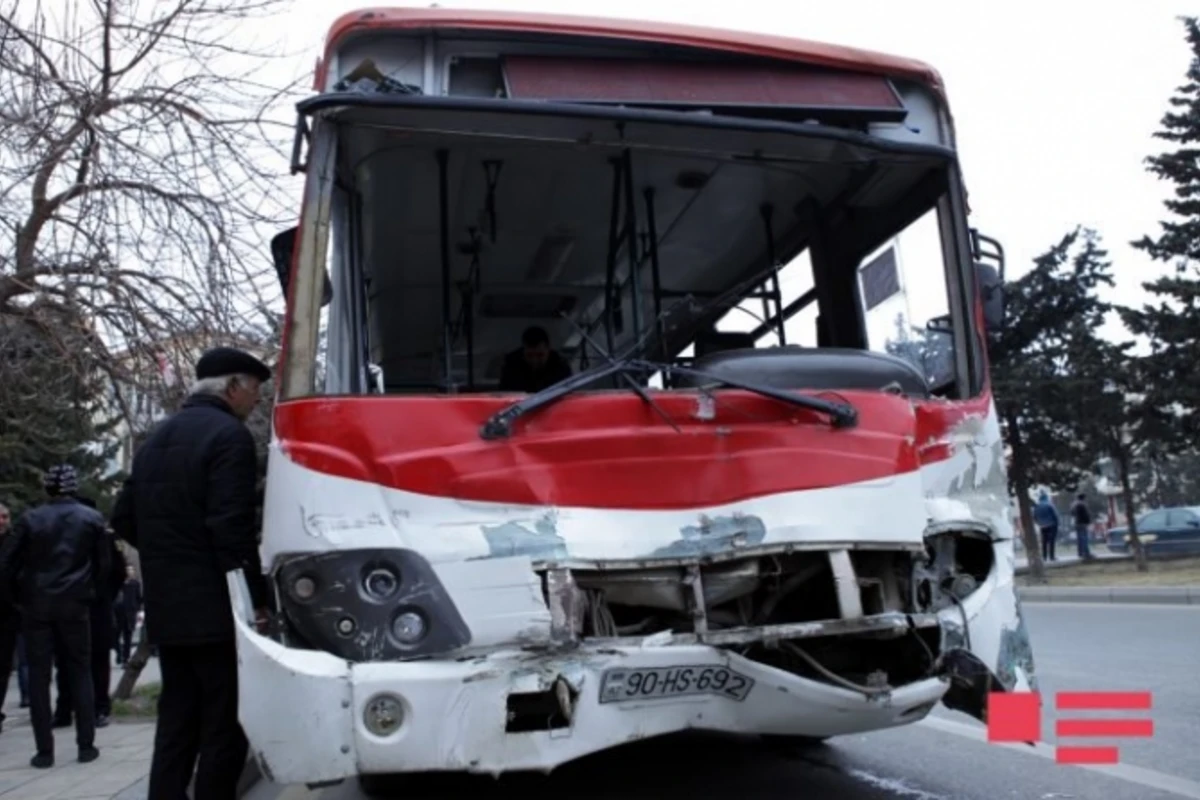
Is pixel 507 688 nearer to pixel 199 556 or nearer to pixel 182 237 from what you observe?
pixel 199 556

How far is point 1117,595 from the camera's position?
744 inches

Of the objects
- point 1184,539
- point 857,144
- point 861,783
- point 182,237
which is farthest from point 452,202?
point 1184,539

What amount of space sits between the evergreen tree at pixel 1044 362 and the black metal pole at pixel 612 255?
2171cm

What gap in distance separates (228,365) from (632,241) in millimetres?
1882

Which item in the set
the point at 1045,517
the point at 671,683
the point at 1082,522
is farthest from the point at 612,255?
the point at 1082,522

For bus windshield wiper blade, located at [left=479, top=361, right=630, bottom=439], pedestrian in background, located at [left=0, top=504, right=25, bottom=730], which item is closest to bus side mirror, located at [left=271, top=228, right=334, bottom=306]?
bus windshield wiper blade, located at [left=479, top=361, right=630, bottom=439]

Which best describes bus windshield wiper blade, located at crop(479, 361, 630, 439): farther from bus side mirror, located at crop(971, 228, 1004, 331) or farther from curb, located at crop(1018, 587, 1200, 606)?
curb, located at crop(1018, 587, 1200, 606)

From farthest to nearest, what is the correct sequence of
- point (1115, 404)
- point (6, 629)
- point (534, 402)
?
point (1115, 404) < point (6, 629) < point (534, 402)

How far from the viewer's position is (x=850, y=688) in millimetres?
4195

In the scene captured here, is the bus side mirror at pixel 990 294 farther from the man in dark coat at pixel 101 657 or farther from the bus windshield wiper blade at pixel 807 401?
the man in dark coat at pixel 101 657

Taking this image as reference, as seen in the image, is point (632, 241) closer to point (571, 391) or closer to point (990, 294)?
point (990, 294)

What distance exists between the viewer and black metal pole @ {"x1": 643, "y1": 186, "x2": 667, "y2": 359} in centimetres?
552

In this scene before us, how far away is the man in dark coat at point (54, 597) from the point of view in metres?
7.41

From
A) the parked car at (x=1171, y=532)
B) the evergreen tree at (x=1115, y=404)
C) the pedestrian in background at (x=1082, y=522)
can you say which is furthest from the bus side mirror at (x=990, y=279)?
the pedestrian in background at (x=1082, y=522)
